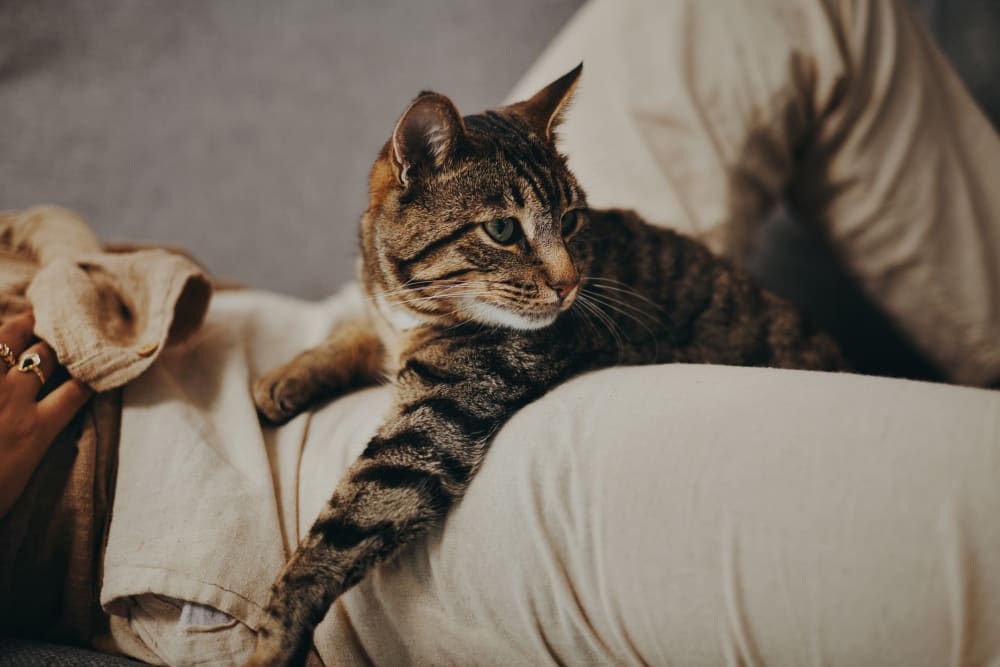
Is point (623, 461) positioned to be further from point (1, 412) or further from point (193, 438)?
point (1, 412)

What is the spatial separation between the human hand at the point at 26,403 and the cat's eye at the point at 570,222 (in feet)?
2.07

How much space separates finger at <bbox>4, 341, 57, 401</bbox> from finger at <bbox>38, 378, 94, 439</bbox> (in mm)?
18

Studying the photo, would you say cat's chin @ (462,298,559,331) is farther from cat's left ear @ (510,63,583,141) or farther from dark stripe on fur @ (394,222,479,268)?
cat's left ear @ (510,63,583,141)

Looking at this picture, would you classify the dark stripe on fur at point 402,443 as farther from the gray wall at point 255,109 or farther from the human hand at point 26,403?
the gray wall at point 255,109

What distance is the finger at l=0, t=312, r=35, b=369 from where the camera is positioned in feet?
2.66

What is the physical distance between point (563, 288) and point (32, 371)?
650 millimetres

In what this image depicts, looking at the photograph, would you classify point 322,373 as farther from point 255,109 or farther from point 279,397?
point 255,109

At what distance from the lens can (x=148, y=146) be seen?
1.52 metres

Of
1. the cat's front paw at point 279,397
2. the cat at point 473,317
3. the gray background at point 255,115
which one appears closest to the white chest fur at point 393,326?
the cat at point 473,317

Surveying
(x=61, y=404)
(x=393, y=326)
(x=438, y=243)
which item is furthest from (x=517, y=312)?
(x=61, y=404)

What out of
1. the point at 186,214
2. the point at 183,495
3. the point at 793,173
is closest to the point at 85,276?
the point at 183,495

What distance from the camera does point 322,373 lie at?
937 mm

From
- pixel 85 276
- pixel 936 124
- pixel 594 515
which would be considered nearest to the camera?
pixel 594 515

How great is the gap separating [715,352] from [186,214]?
4.11ft
